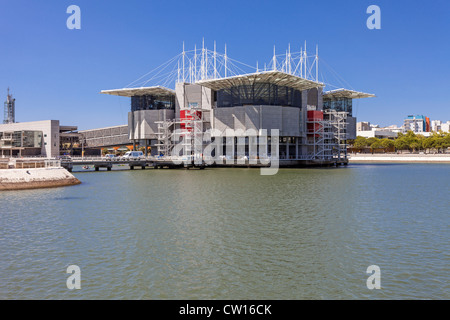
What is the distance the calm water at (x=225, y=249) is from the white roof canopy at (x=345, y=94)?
106810 millimetres

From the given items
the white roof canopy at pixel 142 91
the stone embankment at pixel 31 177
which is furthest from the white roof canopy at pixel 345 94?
the stone embankment at pixel 31 177

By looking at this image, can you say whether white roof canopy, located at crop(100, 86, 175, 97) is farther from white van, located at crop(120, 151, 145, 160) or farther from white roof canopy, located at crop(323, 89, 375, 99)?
white roof canopy, located at crop(323, 89, 375, 99)

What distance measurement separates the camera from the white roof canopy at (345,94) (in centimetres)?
13575

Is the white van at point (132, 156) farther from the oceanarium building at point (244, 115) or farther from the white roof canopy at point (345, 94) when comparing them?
the white roof canopy at point (345, 94)

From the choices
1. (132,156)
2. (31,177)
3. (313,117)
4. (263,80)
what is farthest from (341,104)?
(31,177)

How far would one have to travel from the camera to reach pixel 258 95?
11000cm

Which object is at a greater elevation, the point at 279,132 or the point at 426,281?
the point at 279,132

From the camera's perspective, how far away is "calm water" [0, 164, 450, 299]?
47.0ft

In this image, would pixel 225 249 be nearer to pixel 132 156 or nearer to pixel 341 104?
pixel 132 156

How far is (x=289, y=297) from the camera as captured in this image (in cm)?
1362

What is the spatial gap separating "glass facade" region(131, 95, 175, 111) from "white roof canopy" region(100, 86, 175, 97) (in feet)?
5.33

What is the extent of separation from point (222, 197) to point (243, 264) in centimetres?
2322
